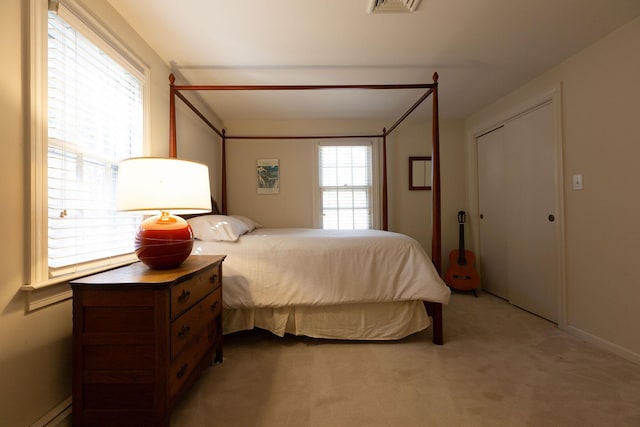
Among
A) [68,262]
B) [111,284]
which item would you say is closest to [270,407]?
[111,284]

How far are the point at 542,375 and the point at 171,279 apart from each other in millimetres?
2140

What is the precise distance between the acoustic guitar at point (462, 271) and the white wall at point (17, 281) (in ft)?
11.3

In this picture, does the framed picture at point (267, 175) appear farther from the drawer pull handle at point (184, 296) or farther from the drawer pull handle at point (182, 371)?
the drawer pull handle at point (182, 371)

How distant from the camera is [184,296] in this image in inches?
45.1

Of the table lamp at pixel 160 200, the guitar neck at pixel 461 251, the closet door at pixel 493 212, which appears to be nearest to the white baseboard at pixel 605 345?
the closet door at pixel 493 212

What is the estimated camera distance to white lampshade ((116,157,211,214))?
1134 mm

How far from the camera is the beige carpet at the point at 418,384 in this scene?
1.17m

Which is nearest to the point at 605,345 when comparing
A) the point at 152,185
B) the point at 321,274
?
the point at 321,274

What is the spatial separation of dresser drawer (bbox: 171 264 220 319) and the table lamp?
5.5 inches

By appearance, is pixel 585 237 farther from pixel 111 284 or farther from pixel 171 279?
pixel 111 284

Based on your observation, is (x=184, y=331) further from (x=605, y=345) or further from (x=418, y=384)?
(x=605, y=345)

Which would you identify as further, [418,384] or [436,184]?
[436,184]

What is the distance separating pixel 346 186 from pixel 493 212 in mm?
1840

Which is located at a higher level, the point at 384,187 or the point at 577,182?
the point at 384,187
